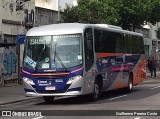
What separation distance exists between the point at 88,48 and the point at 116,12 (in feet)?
63.2

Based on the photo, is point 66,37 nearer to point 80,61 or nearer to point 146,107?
point 80,61

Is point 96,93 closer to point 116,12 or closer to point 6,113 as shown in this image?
point 6,113

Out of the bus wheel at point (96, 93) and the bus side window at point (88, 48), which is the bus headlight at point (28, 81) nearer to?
→ the bus side window at point (88, 48)

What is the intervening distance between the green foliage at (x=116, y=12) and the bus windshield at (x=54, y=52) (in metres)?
14.3

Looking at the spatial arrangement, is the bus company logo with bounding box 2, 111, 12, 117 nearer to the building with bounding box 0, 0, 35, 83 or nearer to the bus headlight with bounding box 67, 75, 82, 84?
the bus headlight with bounding box 67, 75, 82, 84

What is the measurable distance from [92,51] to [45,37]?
2021mm

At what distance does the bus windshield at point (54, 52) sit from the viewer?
17828 mm

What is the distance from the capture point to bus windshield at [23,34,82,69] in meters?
17.8

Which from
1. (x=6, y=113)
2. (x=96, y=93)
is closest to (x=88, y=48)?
(x=96, y=93)

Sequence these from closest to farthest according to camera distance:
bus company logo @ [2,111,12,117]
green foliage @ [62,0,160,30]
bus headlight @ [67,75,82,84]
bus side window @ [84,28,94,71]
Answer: bus company logo @ [2,111,12,117]
bus headlight @ [67,75,82,84]
bus side window @ [84,28,94,71]
green foliage @ [62,0,160,30]

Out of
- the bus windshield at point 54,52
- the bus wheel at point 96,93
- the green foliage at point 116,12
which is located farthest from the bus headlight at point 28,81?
the green foliage at point 116,12

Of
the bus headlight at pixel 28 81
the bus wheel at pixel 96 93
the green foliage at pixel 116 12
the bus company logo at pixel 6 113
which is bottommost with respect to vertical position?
the bus company logo at pixel 6 113

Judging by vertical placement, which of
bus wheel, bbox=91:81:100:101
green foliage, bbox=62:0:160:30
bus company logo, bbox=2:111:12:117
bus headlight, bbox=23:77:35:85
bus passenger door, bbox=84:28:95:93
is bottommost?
bus company logo, bbox=2:111:12:117

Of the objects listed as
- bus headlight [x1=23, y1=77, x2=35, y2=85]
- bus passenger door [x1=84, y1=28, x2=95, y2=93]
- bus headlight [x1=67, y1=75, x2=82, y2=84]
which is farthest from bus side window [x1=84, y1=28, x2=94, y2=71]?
bus headlight [x1=23, y1=77, x2=35, y2=85]
